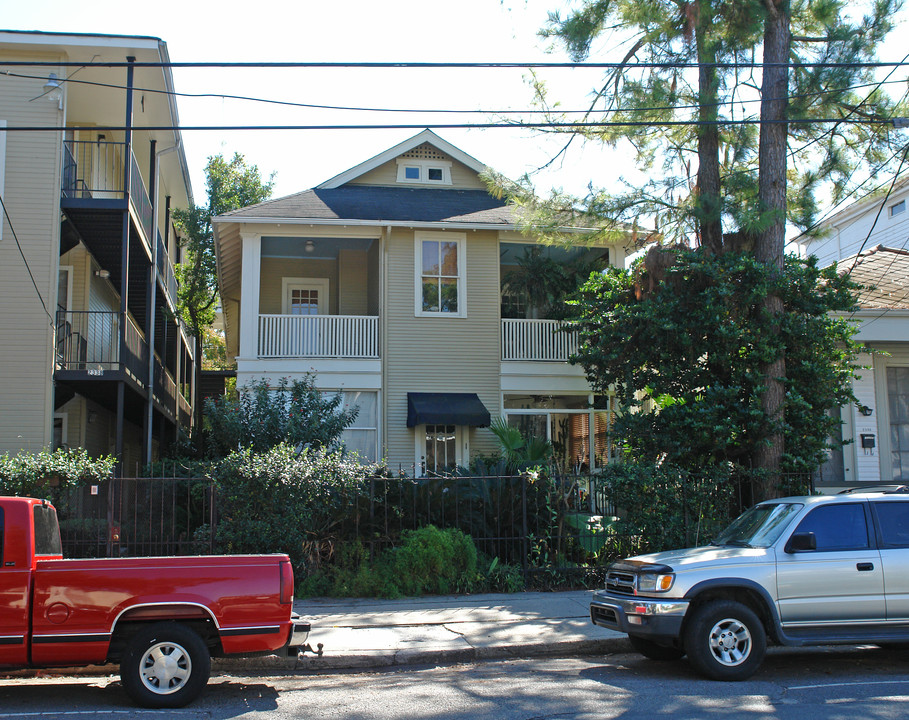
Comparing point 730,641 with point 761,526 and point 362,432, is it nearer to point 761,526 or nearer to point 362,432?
point 761,526

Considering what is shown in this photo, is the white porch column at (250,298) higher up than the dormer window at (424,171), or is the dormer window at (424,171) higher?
the dormer window at (424,171)

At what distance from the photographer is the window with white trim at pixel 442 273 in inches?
744

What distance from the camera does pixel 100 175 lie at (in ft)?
62.0

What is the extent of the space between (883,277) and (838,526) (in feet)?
38.9

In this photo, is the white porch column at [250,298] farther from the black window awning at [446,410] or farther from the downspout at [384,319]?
the black window awning at [446,410]

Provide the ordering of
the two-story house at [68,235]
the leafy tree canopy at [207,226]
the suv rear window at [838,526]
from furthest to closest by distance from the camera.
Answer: the leafy tree canopy at [207,226] → the two-story house at [68,235] → the suv rear window at [838,526]

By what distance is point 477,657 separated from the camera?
8734mm

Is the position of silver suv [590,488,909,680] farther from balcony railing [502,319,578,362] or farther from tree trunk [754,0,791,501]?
balcony railing [502,319,578,362]

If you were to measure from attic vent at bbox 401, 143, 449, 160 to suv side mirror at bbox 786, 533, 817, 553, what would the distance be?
15.4 metres

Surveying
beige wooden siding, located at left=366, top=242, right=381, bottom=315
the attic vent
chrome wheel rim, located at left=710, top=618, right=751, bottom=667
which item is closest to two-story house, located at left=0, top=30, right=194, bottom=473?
beige wooden siding, located at left=366, top=242, right=381, bottom=315

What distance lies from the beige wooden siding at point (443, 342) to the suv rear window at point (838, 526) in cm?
1086

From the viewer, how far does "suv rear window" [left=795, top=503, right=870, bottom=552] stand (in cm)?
791

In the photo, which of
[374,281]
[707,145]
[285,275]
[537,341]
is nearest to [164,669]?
[707,145]

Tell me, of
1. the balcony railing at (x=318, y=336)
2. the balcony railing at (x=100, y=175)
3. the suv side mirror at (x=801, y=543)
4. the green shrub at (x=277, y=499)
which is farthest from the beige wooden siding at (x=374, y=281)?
the suv side mirror at (x=801, y=543)
